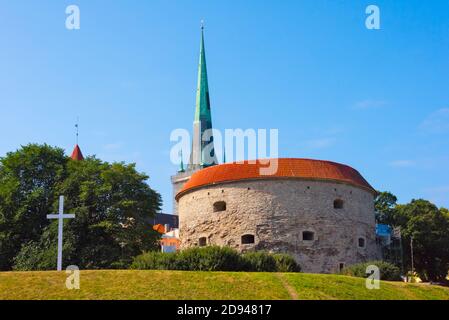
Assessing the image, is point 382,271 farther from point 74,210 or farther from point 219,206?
point 74,210

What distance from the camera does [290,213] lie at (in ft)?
97.6

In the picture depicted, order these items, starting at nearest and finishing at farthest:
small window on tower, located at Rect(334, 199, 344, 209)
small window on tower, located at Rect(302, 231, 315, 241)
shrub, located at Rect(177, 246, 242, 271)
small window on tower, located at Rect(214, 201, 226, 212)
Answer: shrub, located at Rect(177, 246, 242, 271) < small window on tower, located at Rect(302, 231, 315, 241) < small window on tower, located at Rect(334, 199, 344, 209) < small window on tower, located at Rect(214, 201, 226, 212)

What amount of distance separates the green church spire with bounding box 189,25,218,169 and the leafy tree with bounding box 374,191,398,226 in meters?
24.8

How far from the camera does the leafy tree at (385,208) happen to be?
42559 mm

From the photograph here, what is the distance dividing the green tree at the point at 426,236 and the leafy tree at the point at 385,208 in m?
0.57

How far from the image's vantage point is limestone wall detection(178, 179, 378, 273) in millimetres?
29547

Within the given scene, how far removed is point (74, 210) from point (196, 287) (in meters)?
14.6

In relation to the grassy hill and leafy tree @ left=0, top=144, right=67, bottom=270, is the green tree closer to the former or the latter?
the grassy hill

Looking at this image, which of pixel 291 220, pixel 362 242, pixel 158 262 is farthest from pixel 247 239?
pixel 158 262

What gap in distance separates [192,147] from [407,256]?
3063 cm

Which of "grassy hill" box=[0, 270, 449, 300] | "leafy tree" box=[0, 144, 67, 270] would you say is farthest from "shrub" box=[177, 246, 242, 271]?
"leafy tree" box=[0, 144, 67, 270]
